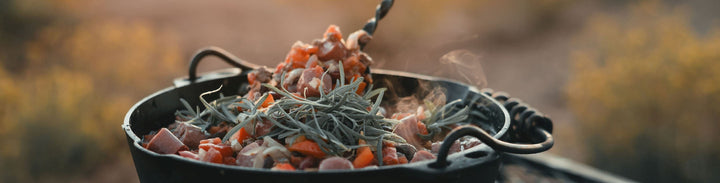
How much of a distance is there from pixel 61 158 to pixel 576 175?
399cm

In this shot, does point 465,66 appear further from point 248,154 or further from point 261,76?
point 248,154

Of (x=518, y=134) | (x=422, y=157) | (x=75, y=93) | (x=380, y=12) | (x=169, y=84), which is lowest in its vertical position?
(x=169, y=84)

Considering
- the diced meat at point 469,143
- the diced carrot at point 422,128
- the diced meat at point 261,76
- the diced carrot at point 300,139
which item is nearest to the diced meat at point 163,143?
the diced carrot at point 300,139

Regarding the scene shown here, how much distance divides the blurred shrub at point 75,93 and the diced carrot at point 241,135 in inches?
126

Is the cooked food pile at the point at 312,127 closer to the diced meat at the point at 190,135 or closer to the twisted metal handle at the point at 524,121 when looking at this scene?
the diced meat at the point at 190,135

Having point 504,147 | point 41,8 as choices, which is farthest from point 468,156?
point 41,8

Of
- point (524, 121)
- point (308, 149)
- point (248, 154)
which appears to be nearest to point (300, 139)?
point (308, 149)

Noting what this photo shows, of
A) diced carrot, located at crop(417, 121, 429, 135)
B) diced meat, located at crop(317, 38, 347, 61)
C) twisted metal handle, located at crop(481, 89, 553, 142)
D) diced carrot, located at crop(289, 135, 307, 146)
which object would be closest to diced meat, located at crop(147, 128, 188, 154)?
diced carrot, located at crop(289, 135, 307, 146)

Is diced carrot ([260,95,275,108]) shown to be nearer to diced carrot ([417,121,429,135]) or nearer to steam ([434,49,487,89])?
diced carrot ([417,121,429,135])

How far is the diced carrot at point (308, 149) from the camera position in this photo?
1568 millimetres

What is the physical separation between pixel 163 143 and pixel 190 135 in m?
0.16

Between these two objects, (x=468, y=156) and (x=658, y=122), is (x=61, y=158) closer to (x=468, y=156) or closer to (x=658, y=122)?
(x=468, y=156)

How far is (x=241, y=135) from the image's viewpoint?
5.89 ft

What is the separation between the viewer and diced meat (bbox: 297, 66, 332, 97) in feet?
6.17
